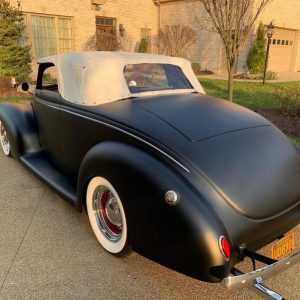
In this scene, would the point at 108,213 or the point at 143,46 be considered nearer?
the point at 108,213

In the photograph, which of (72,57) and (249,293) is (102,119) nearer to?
(72,57)

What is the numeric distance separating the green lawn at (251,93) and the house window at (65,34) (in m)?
7.11

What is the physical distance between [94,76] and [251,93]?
29.6ft

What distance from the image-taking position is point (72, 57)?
11.4 ft

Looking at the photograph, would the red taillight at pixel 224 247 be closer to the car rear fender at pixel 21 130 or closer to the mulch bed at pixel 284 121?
the car rear fender at pixel 21 130

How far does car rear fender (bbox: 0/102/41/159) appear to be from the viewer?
13.7ft

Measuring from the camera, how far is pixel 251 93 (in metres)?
11.2

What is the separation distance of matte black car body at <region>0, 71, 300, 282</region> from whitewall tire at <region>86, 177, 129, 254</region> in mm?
100

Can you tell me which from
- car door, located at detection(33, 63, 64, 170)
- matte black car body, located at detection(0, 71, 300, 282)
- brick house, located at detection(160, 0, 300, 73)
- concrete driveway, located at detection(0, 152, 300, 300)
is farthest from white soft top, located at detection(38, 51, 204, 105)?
brick house, located at detection(160, 0, 300, 73)

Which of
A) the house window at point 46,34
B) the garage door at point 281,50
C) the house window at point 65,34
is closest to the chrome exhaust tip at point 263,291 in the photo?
the house window at point 46,34

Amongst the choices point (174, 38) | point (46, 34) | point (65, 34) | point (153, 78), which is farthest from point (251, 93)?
point (46, 34)

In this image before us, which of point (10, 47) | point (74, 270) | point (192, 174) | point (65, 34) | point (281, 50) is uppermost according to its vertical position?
point (65, 34)

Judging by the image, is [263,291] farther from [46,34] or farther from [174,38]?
[174,38]

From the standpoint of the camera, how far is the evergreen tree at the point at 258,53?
16.8 metres
